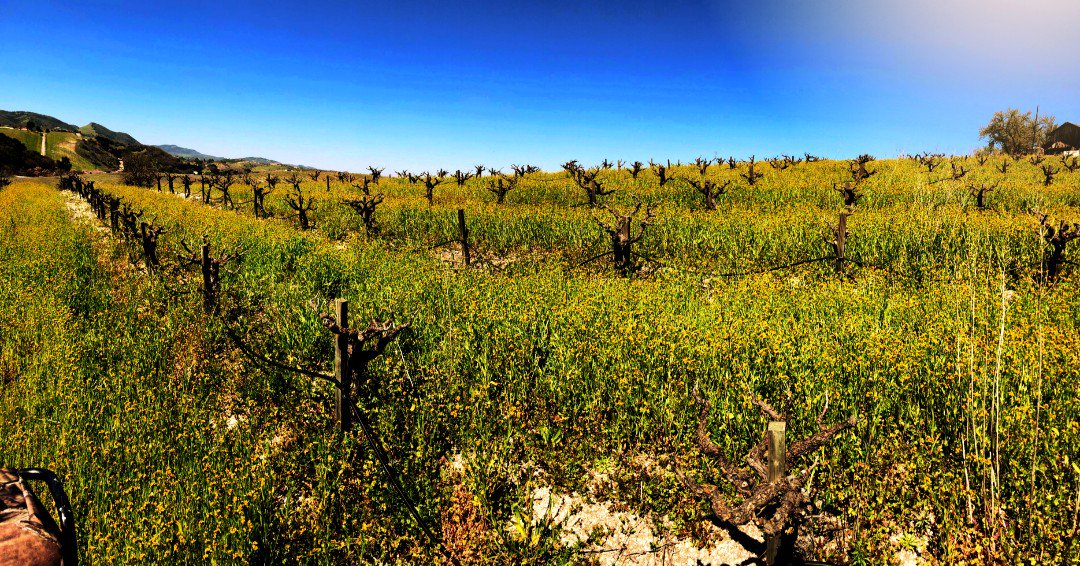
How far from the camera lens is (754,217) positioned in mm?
16422

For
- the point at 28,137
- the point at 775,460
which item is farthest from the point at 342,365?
the point at 28,137

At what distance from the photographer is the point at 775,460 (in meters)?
2.89

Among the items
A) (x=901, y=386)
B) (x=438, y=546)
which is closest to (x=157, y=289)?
(x=438, y=546)

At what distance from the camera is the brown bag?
1036mm

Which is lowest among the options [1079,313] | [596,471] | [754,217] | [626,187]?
[596,471]

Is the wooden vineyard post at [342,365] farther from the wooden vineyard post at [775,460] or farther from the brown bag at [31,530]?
the wooden vineyard post at [775,460]

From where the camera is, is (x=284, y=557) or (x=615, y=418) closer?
(x=284, y=557)

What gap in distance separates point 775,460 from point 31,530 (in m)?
3.26

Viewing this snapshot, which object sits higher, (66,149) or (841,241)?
(66,149)

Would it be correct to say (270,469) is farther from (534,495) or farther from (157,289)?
(157,289)

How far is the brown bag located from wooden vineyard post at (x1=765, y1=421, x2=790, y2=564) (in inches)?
119

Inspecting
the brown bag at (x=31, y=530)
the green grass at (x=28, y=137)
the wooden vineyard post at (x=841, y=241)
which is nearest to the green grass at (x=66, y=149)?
the green grass at (x=28, y=137)

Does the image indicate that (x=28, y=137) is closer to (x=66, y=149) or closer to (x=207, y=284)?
(x=66, y=149)

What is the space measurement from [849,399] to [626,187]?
71.4 feet
